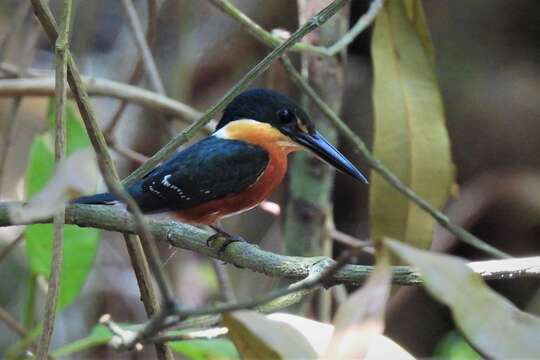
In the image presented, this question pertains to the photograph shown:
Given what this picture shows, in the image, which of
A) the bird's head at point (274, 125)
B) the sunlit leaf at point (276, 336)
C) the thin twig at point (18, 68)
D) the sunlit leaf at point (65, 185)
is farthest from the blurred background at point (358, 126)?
the sunlit leaf at point (65, 185)

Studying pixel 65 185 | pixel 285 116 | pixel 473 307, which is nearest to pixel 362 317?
pixel 473 307

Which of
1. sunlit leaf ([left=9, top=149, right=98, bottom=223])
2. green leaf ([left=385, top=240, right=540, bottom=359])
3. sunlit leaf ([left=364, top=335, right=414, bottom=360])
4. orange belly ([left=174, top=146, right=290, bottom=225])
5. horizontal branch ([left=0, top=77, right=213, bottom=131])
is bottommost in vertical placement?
green leaf ([left=385, top=240, right=540, bottom=359])

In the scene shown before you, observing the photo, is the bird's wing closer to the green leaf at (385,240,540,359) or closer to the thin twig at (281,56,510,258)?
the thin twig at (281,56,510,258)

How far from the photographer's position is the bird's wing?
2016 mm

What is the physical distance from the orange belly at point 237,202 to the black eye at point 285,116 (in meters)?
0.09

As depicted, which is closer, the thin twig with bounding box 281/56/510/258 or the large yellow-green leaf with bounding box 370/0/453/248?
the thin twig with bounding box 281/56/510/258

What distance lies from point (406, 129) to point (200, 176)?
17.9 inches

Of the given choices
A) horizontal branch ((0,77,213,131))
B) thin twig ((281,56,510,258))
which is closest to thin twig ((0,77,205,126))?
horizontal branch ((0,77,213,131))

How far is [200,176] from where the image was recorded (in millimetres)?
2078

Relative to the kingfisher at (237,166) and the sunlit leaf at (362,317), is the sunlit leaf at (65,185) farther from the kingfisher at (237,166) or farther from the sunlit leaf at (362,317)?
the kingfisher at (237,166)

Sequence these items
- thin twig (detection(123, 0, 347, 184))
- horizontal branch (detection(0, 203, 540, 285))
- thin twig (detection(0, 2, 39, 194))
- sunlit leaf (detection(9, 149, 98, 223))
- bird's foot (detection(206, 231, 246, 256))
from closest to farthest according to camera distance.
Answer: sunlit leaf (detection(9, 149, 98, 223)) < horizontal branch (detection(0, 203, 540, 285)) < thin twig (detection(123, 0, 347, 184)) < bird's foot (detection(206, 231, 246, 256)) < thin twig (detection(0, 2, 39, 194))

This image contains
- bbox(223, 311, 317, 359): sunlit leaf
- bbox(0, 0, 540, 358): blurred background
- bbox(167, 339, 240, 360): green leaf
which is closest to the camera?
bbox(223, 311, 317, 359): sunlit leaf

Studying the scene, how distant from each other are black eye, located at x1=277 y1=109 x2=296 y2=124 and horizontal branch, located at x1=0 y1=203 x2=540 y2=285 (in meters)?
0.52

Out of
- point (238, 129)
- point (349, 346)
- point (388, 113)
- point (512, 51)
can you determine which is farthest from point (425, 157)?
point (512, 51)
